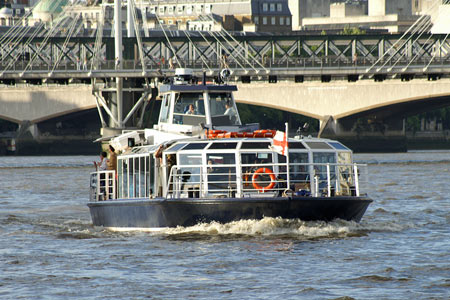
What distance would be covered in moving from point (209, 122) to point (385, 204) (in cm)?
1100

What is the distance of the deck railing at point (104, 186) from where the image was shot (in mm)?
34531

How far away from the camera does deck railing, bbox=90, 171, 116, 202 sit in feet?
113

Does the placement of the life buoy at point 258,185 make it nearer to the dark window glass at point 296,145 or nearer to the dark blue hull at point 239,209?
the dark blue hull at point 239,209

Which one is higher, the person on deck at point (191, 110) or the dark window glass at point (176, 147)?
the person on deck at point (191, 110)

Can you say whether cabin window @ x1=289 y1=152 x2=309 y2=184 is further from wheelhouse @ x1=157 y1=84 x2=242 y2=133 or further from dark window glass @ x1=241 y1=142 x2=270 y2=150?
wheelhouse @ x1=157 y1=84 x2=242 y2=133

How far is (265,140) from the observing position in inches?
1209

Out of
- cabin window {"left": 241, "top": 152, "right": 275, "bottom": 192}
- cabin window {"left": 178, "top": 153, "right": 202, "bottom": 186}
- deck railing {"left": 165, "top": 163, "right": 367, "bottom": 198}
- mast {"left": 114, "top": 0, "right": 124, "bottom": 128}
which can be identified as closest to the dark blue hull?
deck railing {"left": 165, "top": 163, "right": 367, "bottom": 198}

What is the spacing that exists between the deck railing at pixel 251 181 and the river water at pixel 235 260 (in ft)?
3.01

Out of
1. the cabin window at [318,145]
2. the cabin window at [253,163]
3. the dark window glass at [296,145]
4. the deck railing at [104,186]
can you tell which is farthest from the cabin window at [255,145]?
the deck railing at [104,186]

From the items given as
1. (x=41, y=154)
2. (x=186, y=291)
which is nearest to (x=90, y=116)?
(x=41, y=154)

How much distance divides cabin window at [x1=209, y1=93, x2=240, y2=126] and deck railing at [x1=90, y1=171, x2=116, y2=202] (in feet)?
12.0

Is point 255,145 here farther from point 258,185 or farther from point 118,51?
point 118,51

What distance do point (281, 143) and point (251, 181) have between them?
1422 mm

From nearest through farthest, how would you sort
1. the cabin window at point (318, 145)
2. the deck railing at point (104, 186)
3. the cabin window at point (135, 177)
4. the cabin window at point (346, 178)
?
the cabin window at point (318, 145) < the cabin window at point (346, 178) < the cabin window at point (135, 177) < the deck railing at point (104, 186)
